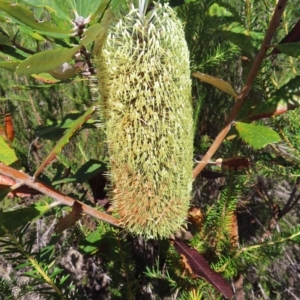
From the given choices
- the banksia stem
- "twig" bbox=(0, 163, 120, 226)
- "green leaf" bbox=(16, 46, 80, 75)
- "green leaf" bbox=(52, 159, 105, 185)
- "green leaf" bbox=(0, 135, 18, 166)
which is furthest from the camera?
"green leaf" bbox=(52, 159, 105, 185)

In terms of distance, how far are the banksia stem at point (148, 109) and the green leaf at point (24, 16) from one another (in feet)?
0.35

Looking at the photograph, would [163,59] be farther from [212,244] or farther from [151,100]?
[212,244]

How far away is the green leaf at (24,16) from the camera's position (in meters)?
0.61

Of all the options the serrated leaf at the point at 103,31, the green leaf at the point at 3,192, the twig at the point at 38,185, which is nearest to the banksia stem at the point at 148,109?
the serrated leaf at the point at 103,31

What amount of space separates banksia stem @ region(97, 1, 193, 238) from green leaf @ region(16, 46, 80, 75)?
10 centimetres

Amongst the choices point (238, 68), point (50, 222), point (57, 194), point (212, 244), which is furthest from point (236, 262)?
point (50, 222)

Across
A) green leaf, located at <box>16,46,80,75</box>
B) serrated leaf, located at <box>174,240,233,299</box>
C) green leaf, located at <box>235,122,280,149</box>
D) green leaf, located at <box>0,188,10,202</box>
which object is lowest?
serrated leaf, located at <box>174,240,233,299</box>

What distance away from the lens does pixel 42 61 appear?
0.59 meters

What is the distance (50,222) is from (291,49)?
1458 mm

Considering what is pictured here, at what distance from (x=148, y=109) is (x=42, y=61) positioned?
0.67ft

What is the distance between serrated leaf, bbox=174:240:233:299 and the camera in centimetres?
83

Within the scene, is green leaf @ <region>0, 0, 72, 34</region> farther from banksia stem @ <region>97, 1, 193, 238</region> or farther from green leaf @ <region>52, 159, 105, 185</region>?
green leaf @ <region>52, 159, 105, 185</region>

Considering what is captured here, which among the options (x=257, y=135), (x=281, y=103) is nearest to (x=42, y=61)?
(x=257, y=135)

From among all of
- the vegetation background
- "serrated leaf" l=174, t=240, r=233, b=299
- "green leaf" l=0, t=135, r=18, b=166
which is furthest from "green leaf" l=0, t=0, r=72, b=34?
"serrated leaf" l=174, t=240, r=233, b=299
